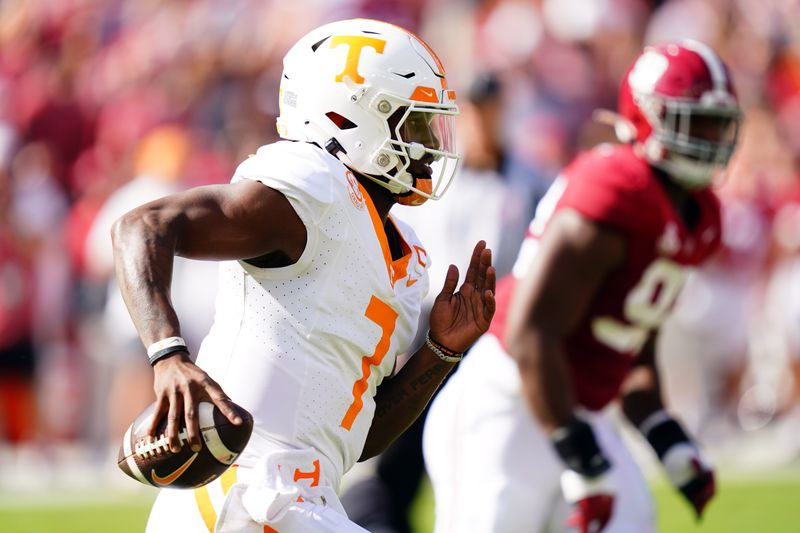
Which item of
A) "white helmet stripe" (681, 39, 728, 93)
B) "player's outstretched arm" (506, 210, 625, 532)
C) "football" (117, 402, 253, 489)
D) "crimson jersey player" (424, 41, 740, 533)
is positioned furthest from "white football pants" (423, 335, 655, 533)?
"football" (117, 402, 253, 489)

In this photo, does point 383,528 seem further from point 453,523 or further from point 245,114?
point 245,114

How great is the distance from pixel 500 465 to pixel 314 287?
161 cm

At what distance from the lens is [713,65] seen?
185 inches

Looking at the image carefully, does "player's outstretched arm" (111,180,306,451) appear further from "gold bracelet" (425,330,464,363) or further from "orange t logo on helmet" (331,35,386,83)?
"gold bracelet" (425,330,464,363)

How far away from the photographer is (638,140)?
474 centimetres

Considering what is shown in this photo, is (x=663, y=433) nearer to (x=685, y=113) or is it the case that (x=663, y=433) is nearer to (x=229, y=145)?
(x=685, y=113)

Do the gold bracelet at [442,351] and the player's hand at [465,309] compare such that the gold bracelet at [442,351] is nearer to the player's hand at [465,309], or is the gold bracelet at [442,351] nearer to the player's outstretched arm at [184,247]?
the player's hand at [465,309]

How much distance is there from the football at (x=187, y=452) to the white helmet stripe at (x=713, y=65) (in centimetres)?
266

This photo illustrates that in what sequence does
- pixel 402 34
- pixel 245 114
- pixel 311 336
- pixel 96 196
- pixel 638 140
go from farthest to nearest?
1. pixel 245 114
2. pixel 96 196
3. pixel 638 140
4. pixel 402 34
5. pixel 311 336

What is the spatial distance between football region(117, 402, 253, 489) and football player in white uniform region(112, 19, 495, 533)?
0.03 meters

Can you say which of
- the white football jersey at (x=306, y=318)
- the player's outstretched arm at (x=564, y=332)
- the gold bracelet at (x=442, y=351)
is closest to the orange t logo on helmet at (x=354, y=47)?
the white football jersey at (x=306, y=318)

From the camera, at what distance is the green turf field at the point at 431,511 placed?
7238 millimetres

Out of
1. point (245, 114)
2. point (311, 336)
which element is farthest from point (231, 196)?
point (245, 114)

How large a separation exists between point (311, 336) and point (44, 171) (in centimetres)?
753
